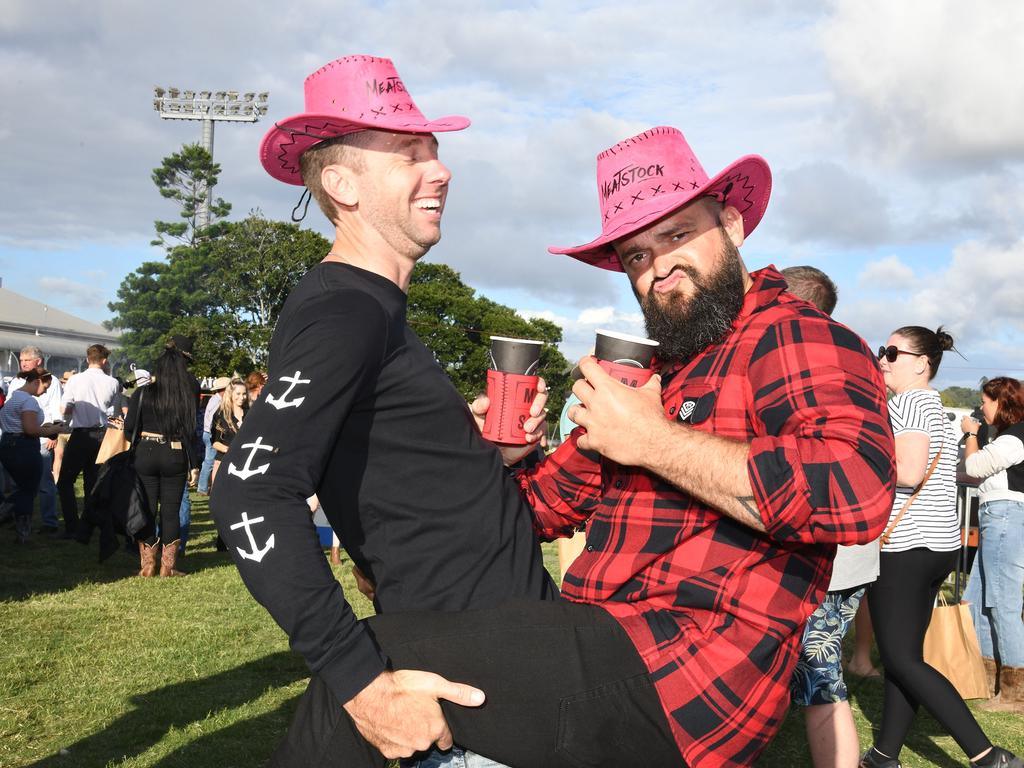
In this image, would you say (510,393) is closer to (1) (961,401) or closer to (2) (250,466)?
(2) (250,466)

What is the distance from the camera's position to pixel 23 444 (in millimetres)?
10672

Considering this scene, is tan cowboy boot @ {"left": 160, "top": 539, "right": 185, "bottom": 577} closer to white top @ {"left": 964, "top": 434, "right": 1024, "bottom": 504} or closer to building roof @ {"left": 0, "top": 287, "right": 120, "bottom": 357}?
white top @ {"left": 964, "top": 434, "right": 1024, "bottom": 504}

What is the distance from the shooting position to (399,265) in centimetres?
217

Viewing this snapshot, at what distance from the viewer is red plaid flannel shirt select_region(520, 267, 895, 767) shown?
1.66 metres

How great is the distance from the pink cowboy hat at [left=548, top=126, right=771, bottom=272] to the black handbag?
7.97 meters

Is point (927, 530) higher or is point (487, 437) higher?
point (487, 437)

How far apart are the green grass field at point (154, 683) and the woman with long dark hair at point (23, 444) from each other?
1.65m

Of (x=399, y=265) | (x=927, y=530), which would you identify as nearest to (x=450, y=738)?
(x=399, y=265)

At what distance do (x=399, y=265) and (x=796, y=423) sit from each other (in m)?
1.00

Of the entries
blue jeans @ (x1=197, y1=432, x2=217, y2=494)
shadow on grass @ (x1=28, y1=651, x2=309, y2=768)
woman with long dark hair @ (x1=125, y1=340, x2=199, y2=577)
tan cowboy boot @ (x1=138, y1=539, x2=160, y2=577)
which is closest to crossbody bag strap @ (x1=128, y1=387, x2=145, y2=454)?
woman with long dark hair @ (x1=125, y1=340, x2=199, y2=577)

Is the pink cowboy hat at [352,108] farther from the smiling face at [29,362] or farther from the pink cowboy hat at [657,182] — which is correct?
the smiling face at [29,362]

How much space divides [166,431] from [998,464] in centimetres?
758

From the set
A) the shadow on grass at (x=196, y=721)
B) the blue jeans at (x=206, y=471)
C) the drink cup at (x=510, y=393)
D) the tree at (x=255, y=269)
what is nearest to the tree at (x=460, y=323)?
the tree at (x=255, y=269)

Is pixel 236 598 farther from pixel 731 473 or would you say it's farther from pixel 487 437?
pixel 731 473
